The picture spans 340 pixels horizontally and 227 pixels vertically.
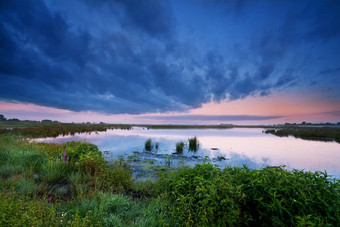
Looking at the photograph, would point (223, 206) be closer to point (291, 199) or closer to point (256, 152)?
point (291, 199)

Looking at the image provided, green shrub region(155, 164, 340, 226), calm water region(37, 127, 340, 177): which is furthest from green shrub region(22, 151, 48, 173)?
green shrub region(155, 164, 340, 226)

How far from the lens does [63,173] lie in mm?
6934

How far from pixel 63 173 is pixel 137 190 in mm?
3841

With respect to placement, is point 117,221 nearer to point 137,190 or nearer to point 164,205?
point 164,205

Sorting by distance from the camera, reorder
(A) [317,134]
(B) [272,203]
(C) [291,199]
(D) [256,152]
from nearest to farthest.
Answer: (C) [291,199] → (B) [272,203] → (D) [256,152] → (A) [317,134]

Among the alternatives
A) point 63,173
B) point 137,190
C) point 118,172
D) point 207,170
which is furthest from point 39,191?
point 207,170

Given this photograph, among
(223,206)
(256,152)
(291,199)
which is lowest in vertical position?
(256,152)

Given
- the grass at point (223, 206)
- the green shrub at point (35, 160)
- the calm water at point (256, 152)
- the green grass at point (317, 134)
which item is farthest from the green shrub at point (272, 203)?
the green grass at point (317, 134)

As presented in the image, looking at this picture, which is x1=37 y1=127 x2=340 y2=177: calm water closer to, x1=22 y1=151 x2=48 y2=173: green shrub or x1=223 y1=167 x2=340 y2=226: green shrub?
x1=223 y1=167 x2=340 y2=226: green shrub

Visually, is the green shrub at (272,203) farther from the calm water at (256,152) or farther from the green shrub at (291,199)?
the calm water at (256,152)

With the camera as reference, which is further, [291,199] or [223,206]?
[223,206]

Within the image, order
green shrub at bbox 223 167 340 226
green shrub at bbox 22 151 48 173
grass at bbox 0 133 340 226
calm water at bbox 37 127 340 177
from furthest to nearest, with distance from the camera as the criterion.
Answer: calm water at bbox 37 127 340 177 → green shrub at bbox 22 151 48 173 → green shrub at bbox 223 167 340 226 → grass at bbox 0 133 340 226

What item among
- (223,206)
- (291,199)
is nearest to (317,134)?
(291,199)

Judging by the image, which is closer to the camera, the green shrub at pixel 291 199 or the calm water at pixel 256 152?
the green shrub at pixel 291 199
